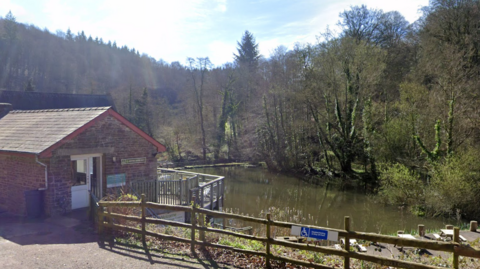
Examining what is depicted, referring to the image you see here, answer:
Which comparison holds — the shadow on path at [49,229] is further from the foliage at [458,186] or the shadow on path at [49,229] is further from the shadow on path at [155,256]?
the foliage at [458,186]

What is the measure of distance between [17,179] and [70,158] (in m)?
1.98

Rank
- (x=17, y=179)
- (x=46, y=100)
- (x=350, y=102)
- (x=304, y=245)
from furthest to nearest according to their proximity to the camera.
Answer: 1. (x=350, y=102)
2. (x=46, y=100)
3. (x=17, y=179)
4. (x=304, y=245)

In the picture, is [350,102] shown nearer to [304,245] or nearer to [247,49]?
[304,245]

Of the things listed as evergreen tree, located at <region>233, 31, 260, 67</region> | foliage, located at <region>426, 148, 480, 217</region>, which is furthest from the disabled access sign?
evergreen tree, located at <region>233, 31, 260, 67</region>

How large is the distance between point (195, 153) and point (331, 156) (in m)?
18.3

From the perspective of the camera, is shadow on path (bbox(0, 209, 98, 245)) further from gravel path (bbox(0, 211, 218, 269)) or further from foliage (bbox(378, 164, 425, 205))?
foliage (bbox(378, 164, 425, 205))

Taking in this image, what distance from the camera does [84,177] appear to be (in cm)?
1258

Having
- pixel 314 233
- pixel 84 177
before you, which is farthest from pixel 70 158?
pixel 314 233

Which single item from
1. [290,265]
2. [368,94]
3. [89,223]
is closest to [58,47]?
[368,94]

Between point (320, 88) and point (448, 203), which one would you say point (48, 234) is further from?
point (320, 88)

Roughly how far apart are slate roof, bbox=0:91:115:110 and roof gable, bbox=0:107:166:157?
33.4ft

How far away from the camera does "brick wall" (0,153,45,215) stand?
11.4 metres

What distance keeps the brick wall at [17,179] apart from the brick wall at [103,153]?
1.46 feet

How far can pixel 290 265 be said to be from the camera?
6582 mm
